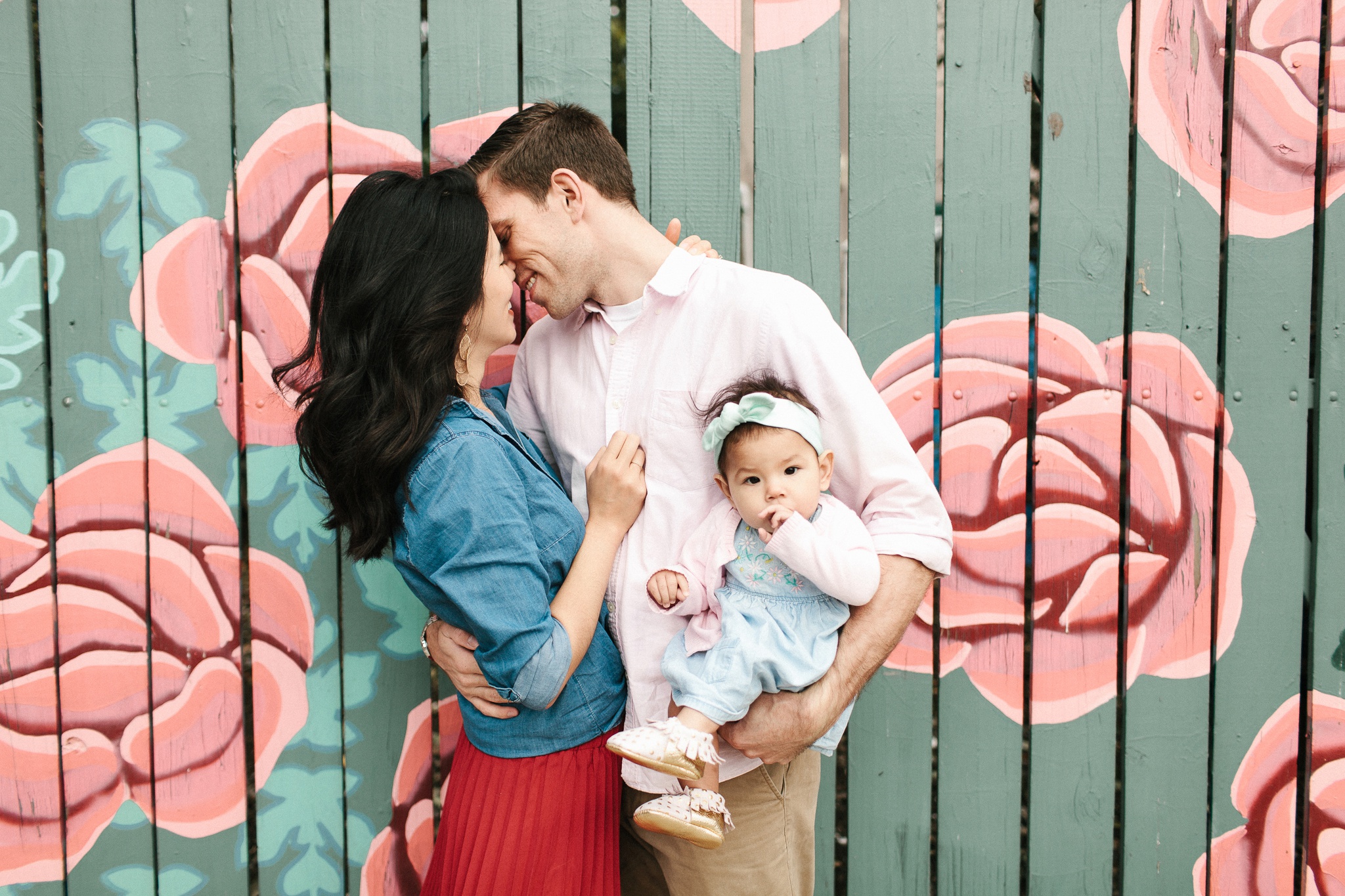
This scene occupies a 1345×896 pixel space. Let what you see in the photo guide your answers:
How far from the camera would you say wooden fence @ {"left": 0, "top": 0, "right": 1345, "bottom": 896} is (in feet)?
6.64

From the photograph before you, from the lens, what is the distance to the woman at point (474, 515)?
1.42 m

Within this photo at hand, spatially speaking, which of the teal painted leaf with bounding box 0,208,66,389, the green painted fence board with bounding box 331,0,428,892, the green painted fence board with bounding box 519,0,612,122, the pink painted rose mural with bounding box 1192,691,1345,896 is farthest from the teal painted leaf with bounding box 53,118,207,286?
the pink painted rose mural with bounding box 1192,691,1345,896

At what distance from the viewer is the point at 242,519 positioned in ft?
6.81

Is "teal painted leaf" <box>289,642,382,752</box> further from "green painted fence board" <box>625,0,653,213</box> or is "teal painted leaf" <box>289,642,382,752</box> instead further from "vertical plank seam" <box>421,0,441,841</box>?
Result: "green painted fence board" <box>625,0,653,213</box>

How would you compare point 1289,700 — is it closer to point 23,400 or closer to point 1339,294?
point 1339,294

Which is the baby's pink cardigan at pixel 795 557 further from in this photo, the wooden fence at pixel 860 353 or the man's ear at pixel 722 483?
the wooden fence at pixel 860 353

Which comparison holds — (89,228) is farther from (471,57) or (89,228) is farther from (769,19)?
(769,19)

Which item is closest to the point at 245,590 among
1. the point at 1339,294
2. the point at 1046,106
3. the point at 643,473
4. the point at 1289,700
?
the point at 643,473

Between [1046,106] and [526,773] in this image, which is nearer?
[526,773]

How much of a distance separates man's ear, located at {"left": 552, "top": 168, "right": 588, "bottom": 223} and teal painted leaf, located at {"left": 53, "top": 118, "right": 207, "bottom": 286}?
0.96 m

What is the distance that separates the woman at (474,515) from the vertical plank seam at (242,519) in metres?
0.55

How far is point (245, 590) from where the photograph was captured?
6.87 ft

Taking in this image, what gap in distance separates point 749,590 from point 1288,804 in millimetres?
1686

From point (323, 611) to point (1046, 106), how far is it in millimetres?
2244
